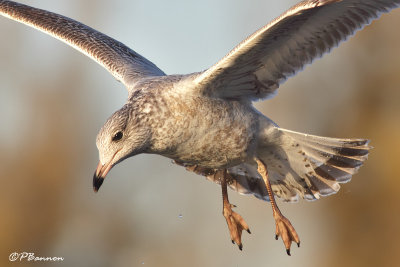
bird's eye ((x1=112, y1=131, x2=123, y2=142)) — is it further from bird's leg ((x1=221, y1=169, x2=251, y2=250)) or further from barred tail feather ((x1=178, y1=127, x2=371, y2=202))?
bird's leg ((x1=221, y1=169, x2=251, y2=250))

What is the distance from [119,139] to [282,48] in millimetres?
1822

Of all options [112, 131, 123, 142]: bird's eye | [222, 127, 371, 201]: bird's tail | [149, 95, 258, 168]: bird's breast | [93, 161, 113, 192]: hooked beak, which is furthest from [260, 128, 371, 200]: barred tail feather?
[93, 161, 113, 192]: hooked beak

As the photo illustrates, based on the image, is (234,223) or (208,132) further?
(234,223)

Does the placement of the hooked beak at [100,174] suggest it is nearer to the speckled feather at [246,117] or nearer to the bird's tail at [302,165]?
the speckled feather at [246,117]

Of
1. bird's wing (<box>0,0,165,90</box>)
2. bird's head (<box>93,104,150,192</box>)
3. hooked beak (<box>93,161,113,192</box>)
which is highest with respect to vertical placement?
bird's wing (<box>0,0,165,90</box>)

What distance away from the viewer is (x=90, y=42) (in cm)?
963

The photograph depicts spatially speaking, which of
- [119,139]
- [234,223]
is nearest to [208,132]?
[119,139]

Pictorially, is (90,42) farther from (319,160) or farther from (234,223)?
(319,160)

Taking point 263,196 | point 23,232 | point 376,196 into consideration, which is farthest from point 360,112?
point 263,196

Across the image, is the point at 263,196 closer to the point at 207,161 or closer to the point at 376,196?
the point at 207,161

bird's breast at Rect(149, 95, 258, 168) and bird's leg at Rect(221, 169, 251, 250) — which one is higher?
bird's breast at Rect(149, 95, 258, 168)

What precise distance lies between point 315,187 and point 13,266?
9.70 m

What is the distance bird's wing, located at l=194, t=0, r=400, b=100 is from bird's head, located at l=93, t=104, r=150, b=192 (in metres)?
0.68

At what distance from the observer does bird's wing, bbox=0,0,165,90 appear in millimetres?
9148
